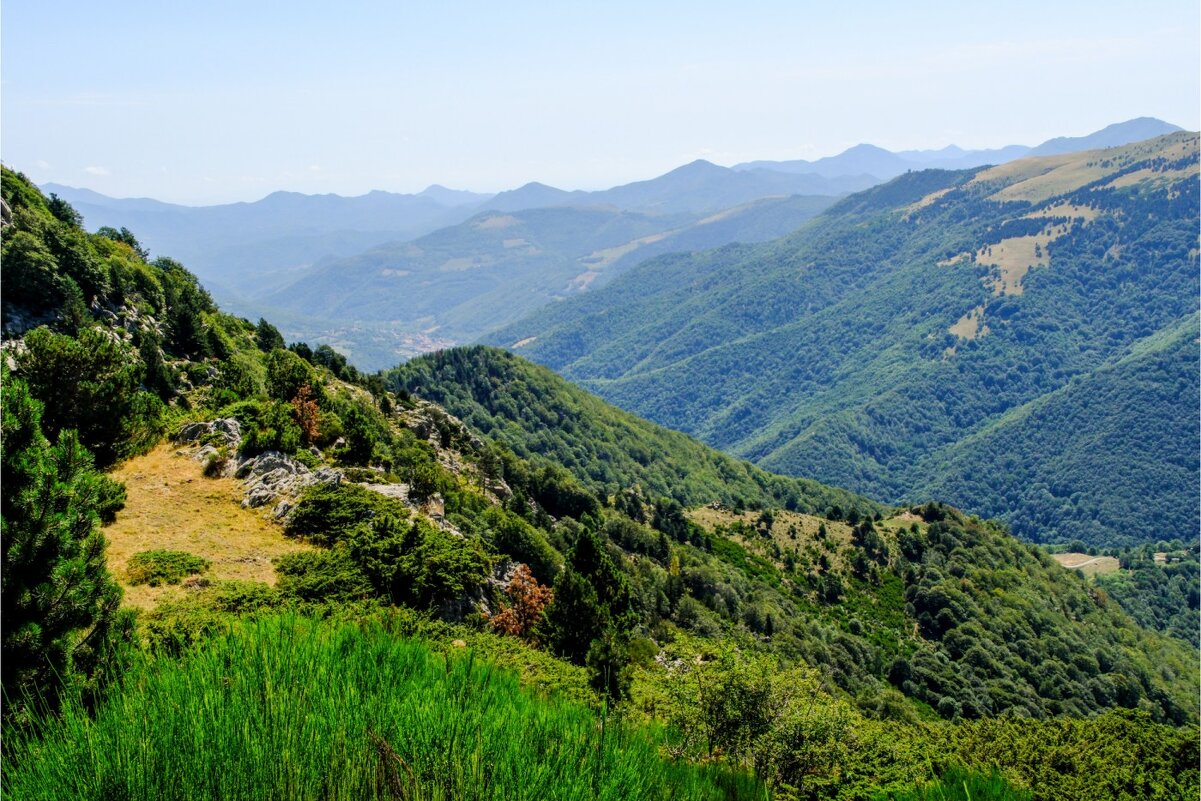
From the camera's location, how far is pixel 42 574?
966 centimetres

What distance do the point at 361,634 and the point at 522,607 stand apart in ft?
62.6

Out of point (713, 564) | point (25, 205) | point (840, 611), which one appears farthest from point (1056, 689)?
point (25, 205)

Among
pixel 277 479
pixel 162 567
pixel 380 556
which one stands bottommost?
pixel 380 556

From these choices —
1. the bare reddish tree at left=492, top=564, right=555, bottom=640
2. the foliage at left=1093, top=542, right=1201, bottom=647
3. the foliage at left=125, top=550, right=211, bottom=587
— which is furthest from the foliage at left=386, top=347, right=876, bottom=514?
the foliage at left=125, top=550, right=211, bottom=587

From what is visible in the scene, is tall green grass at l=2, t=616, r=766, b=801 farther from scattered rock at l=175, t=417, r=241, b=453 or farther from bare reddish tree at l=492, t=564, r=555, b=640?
scattered rock at l=175, t=417, r=241, b=453

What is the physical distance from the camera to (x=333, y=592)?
20.2 m

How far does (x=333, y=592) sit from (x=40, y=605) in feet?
36.6

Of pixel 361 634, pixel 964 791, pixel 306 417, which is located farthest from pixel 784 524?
pixel 361 634

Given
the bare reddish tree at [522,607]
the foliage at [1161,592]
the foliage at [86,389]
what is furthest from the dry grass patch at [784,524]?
the foliage at [1161,592]

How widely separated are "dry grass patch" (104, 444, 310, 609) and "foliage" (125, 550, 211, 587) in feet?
0.77

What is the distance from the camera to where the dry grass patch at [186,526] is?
20766mm

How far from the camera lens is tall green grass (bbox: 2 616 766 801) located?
18.2 feet

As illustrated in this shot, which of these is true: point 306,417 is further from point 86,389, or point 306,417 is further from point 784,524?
point 784,524

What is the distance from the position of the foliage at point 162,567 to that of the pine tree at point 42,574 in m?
9.94
